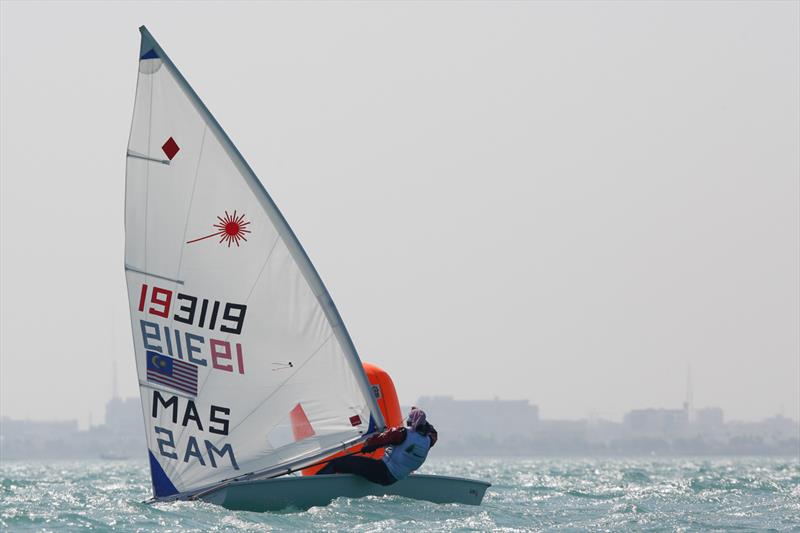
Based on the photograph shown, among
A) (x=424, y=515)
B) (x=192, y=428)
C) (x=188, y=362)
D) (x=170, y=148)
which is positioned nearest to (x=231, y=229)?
(x=170, y=148)

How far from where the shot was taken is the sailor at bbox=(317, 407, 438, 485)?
1897cm

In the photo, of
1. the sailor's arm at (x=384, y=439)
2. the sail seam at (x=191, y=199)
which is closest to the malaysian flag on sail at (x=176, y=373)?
the sail seam at (x=191, y=199)

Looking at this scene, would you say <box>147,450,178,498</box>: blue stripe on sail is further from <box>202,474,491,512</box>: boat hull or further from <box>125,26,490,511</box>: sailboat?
<box>202,474,491,512</box>: boat hull

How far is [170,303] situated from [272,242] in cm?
152

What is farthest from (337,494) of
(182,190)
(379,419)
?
(182,190)

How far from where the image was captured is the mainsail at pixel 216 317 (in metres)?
18.2

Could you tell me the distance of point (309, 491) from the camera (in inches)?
727

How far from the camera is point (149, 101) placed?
59.6 ft

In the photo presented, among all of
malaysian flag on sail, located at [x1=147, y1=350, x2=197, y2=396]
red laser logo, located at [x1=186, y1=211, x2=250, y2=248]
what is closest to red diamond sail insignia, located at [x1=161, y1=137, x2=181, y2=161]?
red laser logo, located at [x1=186, y1=211, x2=250, y2=248]

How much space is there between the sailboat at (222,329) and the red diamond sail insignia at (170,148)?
0.06ft

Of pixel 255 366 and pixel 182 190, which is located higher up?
pixel 182 190

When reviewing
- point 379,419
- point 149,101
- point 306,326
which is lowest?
point 379,419

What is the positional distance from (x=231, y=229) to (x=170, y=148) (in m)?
1.27

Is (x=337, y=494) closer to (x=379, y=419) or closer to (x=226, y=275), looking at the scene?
(x=379, y=419)
